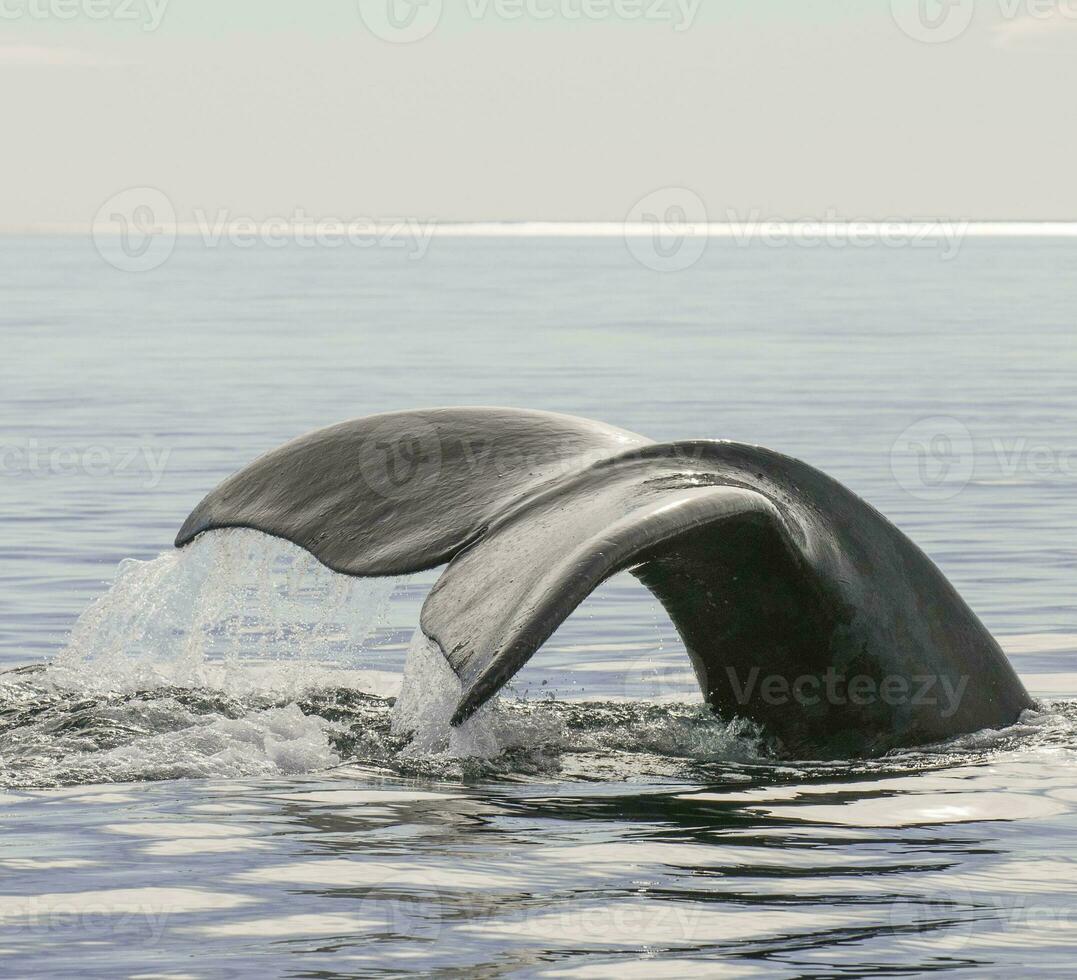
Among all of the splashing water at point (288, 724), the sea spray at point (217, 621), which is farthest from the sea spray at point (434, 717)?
the sea spray at point (217, 621)

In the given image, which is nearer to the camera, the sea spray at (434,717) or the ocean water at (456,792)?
the ocean water at (456,792)

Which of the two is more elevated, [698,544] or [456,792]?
[698,544]

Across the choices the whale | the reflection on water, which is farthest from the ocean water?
the whale

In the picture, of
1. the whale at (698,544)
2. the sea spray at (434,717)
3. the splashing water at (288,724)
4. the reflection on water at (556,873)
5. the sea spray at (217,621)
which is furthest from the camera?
the sea spray at (434,717)

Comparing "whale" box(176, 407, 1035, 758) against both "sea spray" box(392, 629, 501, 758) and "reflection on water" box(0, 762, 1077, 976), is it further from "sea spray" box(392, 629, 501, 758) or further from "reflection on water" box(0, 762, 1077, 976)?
"sea spray" box(392, 629, 501, 758)

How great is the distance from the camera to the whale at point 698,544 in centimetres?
562

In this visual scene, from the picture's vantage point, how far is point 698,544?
5.71m

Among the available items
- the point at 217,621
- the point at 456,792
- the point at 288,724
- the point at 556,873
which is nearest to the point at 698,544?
the point at 556,873

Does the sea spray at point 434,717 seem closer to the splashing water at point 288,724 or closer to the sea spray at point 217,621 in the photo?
the splashing water at point 288,724

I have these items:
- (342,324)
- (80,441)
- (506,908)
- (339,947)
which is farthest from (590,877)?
(342,324)

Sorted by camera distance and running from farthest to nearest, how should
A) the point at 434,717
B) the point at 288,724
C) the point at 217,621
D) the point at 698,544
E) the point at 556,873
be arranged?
1. the point at 217,621
2. the point at 434,717
3. the point at 288,724
4. the point at 698,544
5. the point at 556,873

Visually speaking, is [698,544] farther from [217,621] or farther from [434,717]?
[217,621]

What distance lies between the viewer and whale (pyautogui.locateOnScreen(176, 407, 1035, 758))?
5621mm

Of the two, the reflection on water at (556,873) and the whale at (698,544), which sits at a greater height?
the whale at (698,544)
